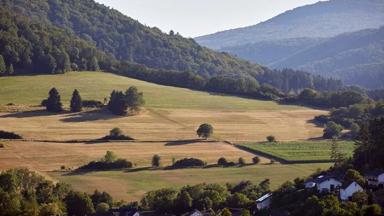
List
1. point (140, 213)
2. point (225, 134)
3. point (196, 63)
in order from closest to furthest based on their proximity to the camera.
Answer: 1. point (140, 213)
2. point (225, 134)
3. point (196, 63)

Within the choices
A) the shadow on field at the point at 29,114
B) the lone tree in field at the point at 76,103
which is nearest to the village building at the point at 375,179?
the shadow on field at the point at 29,114

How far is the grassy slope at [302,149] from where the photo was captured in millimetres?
79812

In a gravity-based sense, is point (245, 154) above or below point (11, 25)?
below

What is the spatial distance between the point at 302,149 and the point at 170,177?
2194 cm

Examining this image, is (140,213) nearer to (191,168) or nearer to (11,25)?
(191,168)

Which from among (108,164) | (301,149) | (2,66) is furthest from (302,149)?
(2,66)

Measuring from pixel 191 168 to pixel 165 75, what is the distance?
2687 inches

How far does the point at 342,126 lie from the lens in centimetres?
10456

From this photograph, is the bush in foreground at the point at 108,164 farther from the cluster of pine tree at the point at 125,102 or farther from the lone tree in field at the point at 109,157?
the cluster of pine tree at the point at 125,102

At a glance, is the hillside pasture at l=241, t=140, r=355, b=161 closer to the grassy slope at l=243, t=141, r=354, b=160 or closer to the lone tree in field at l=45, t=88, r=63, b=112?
the grassy slope at l=243, t=141, r=354, b=160

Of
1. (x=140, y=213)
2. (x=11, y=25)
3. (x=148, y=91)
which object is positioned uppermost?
(x=11, y=25)

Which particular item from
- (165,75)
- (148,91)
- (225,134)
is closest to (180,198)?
(225,134)

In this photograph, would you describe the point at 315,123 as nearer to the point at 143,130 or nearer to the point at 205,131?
the point at 205,131

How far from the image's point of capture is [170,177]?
69500 millimetres
